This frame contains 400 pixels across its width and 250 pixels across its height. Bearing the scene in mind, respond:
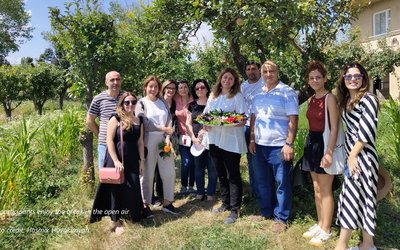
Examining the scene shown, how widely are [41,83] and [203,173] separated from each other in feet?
51.4

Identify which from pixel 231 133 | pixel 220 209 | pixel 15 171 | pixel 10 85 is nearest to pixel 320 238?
pixel 220 209

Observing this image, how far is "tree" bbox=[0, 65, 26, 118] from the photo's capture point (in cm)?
1613

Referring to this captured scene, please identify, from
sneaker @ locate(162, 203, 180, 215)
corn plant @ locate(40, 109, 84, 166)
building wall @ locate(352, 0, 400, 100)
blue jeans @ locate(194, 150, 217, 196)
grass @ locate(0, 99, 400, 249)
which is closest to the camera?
grass @ locate(0, 99, 400, 249)

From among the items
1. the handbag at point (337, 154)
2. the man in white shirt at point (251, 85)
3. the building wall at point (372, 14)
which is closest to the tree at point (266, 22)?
the man in white shirt at point (251, 85)

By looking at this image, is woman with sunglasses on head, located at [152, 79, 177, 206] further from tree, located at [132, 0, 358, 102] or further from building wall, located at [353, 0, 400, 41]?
building wall, located at [353, 0, 400, 41]

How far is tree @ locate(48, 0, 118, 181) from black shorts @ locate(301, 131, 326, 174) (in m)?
3.11

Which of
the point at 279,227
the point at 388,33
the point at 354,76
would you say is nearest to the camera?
the point at 354,76

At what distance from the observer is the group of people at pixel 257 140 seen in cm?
311

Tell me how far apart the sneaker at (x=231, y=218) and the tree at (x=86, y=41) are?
9.00ft

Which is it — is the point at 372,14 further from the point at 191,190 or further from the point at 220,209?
the point at 220,209

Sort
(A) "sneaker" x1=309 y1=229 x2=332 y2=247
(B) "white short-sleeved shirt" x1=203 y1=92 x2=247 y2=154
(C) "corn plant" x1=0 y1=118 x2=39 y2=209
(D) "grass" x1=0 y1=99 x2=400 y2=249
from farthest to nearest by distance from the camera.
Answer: (C) "corn plant" x1=0 y1=118 x2=39 y2=209 < (B) "white short-sleeved shirt" x1=203 y1=92 x2=247 y2=154 < (D) "grass" x1=0 y1=99 x2=400 y2=249 < (A) "sneaker" x1=309 y1=229 x2=332 y2=247

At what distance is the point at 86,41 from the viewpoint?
4836 millimetres

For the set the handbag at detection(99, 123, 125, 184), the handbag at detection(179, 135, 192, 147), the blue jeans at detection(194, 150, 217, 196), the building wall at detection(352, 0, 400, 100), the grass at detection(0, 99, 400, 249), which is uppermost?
the building wall at detection(352, 0, 400, 100)

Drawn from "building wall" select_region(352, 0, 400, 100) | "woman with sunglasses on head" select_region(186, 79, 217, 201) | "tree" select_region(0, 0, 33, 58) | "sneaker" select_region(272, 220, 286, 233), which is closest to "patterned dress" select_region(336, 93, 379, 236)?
"sneaker" select_region(272, 220, 286, 233)
